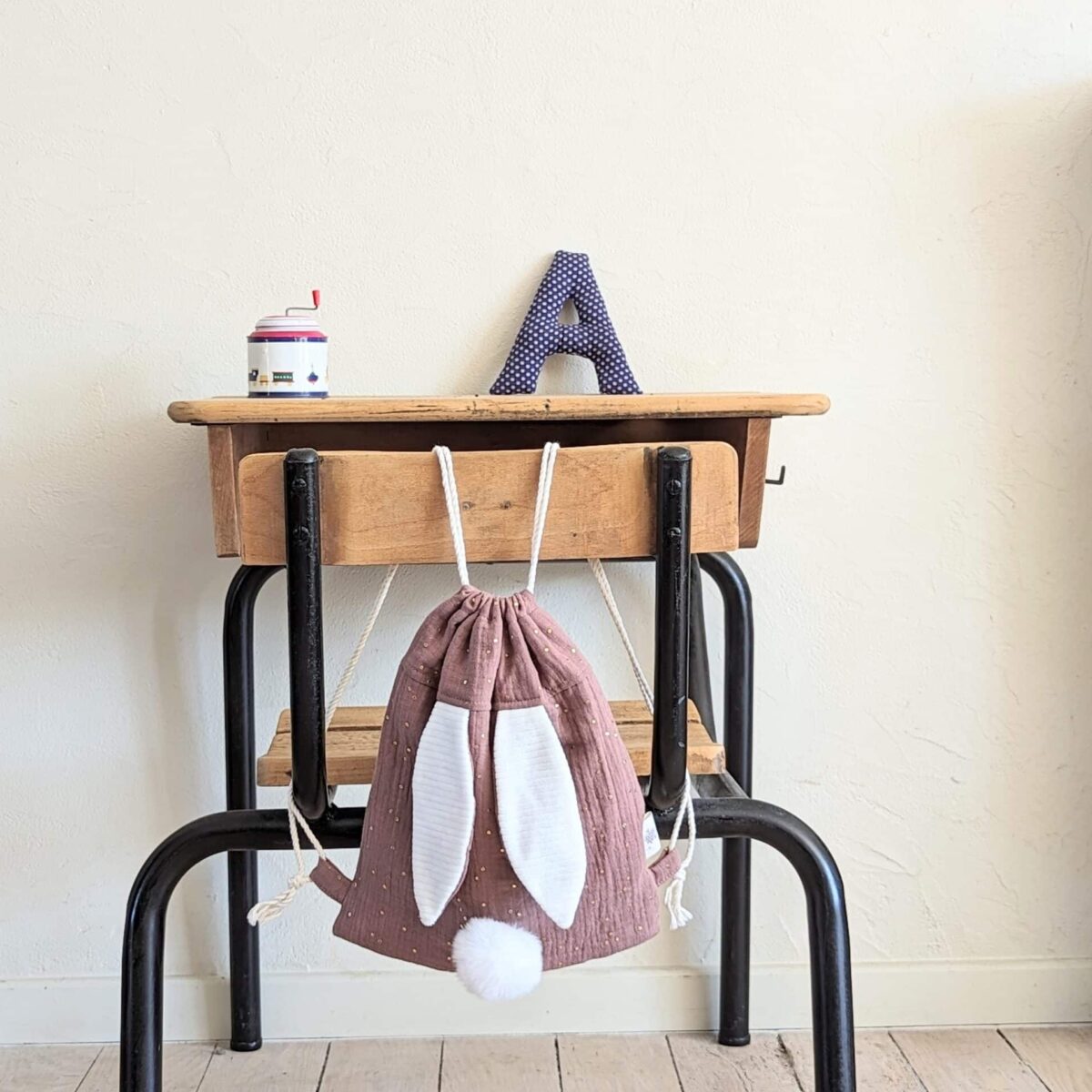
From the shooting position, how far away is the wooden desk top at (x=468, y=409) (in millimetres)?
1005

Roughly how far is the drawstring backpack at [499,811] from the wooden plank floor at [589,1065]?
519 mm

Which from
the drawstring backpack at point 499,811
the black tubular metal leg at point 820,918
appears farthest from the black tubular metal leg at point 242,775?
the black tubular metal leg at point 820,918

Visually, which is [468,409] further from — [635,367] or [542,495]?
[635,367]

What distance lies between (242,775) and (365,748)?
0.96 ft

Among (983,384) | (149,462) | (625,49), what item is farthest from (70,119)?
(983,384)

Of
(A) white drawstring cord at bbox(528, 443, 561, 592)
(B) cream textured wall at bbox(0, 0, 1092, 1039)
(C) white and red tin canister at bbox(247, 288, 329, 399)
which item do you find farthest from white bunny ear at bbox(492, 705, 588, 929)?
(B) cream textured wall at bbox(0, 0, 1092, 1039)

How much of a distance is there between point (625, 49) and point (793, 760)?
30.8 inches

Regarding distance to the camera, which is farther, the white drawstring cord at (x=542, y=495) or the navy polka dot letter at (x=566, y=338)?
the navy polka dot letter at (x=566, y=338)

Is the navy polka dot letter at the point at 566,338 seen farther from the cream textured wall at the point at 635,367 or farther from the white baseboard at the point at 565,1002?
the white baseboard at the point at 565,1002

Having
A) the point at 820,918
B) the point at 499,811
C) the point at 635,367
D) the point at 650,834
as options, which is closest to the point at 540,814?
the point at 499,811

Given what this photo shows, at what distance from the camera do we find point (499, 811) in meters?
0.81

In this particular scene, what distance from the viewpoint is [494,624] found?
85 cm

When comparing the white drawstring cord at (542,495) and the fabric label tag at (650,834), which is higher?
the white drawstring cord at (542,495)

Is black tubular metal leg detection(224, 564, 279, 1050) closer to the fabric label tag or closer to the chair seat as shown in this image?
the chair seat
